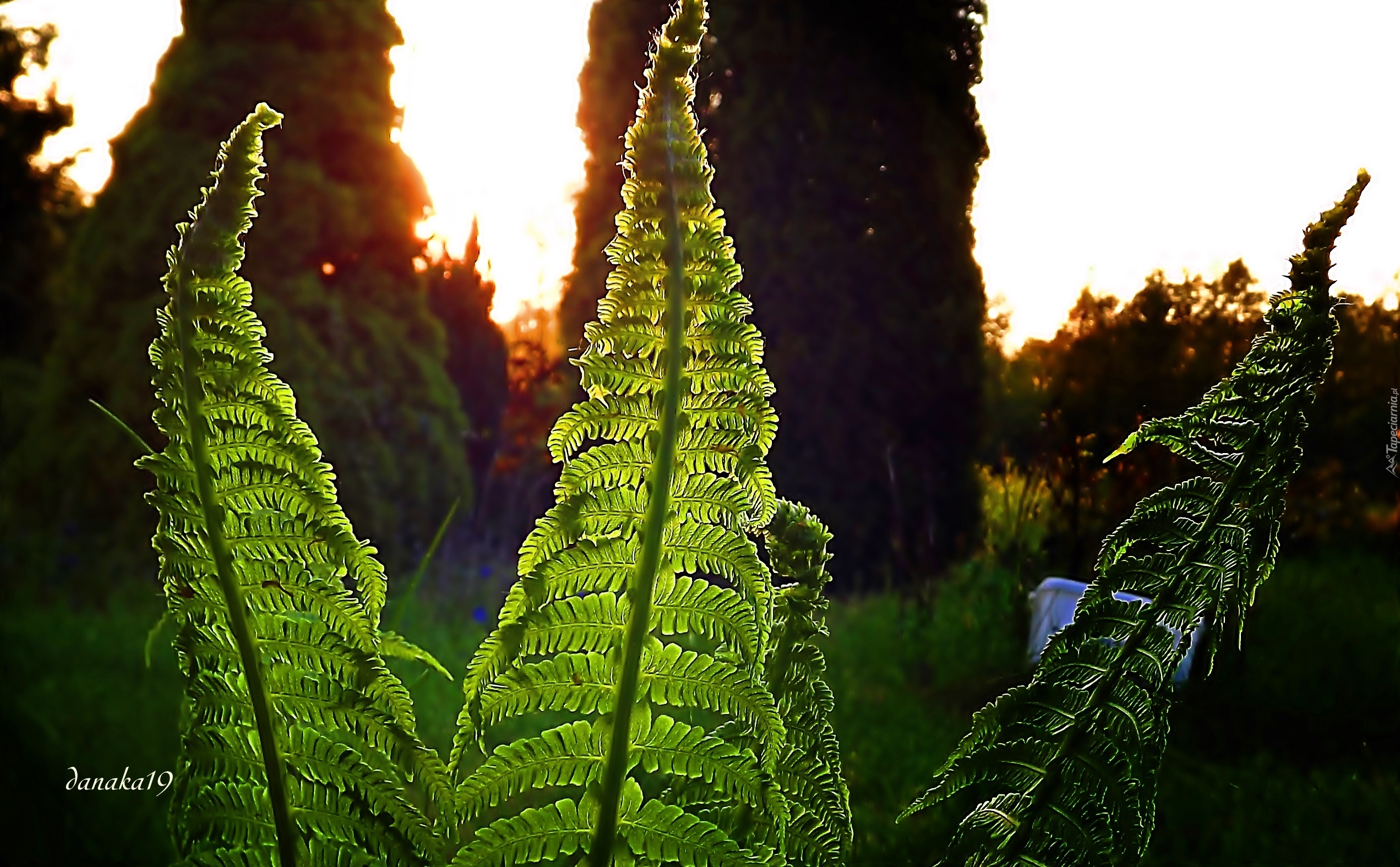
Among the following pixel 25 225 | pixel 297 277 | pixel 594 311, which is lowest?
pixel 594 311

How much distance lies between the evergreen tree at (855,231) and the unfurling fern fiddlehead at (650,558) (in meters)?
0.61

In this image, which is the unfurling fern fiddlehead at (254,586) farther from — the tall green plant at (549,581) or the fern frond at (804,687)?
the fern frond at (804,687)

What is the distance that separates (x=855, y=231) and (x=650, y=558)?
1.18 metres

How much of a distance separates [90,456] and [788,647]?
338 centimetres

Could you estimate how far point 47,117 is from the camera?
10.7ft

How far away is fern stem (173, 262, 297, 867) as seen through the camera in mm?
356

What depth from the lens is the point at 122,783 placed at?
0.88 meters

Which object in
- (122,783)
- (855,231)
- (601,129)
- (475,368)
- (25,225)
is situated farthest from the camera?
(25,225)

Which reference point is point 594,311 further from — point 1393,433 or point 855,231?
point 1393,433

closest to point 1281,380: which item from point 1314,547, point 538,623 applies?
point 538,623

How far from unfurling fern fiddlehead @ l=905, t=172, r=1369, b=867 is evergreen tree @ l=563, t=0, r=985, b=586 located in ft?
1.84

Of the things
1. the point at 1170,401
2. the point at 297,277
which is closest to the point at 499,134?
the point at 1170,401

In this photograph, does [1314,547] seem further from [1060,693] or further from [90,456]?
[90,456]

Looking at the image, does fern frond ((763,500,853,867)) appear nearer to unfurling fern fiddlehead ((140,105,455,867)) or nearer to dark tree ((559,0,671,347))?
unfurling fern fiddlehead ((140,105,455,867))
